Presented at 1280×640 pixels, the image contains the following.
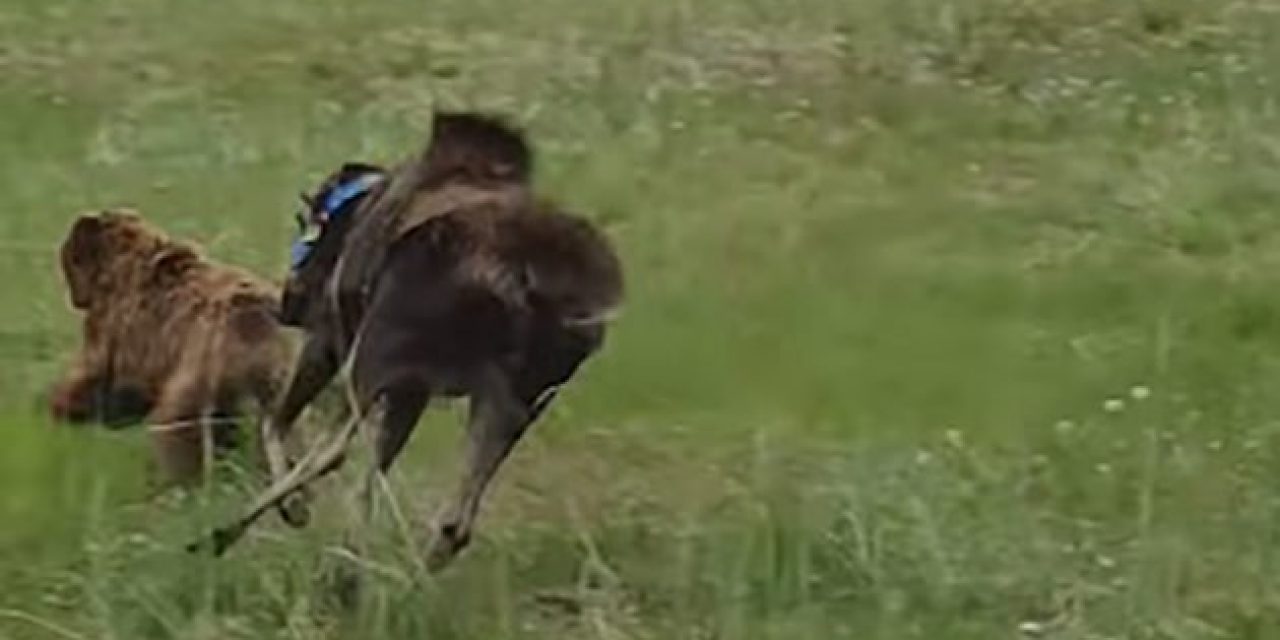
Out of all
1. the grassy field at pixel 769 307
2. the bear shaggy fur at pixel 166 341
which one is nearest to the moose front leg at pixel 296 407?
the grassy field at pixel 769 307

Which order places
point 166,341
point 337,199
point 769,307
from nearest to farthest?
point 337,199 < point 166,341 < point 769,307

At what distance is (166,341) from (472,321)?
146 centimetres

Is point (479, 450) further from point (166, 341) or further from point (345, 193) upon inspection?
point (166, 341)

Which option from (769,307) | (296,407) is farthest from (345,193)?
(769,307)

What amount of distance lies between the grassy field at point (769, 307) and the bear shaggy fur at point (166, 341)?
0.38 feet

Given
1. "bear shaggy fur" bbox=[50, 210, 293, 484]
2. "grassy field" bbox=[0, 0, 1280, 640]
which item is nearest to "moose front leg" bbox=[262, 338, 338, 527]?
"grassy field" bbox=[0, 0, 1280, 640]

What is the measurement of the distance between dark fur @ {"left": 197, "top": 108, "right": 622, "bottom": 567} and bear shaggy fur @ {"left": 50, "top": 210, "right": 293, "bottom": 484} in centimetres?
79

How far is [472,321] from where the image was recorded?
679 cm

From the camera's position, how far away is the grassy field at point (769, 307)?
277 inches

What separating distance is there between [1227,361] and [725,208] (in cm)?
252

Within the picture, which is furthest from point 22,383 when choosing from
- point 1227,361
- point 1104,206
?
point 1104,206

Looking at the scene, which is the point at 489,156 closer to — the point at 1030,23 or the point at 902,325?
the point at 902,325

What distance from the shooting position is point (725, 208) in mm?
11656

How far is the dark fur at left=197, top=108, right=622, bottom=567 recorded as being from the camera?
22.3 feet
